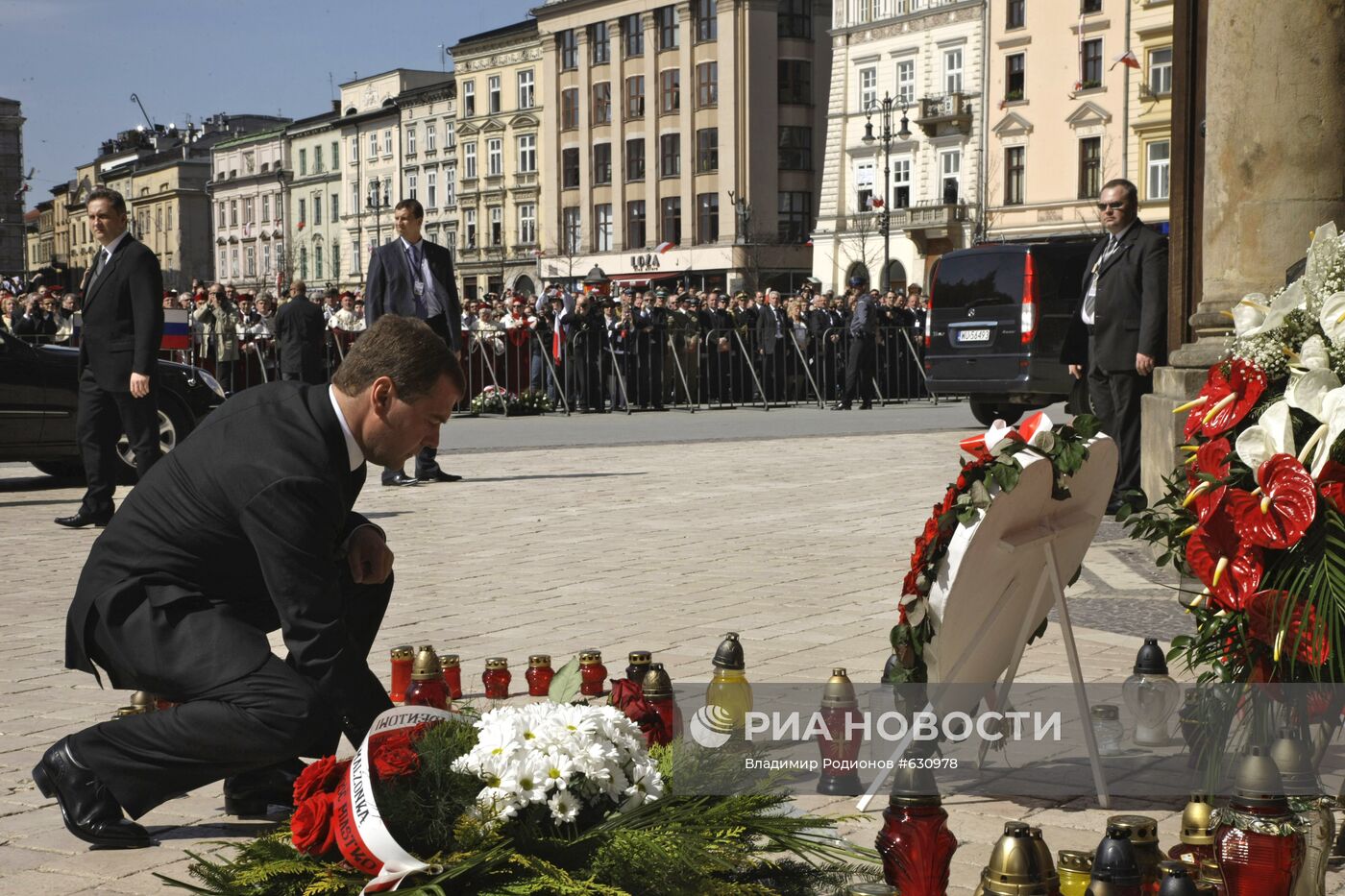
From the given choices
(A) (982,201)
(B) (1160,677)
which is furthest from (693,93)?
(B) (1160,677)

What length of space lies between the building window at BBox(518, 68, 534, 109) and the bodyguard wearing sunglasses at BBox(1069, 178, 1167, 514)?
272ft

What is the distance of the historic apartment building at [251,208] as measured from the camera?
12312 centimetres

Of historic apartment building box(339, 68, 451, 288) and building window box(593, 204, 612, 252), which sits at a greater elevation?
historic apartment building box(339, 68, 451, 288)

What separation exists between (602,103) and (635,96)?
2.76 metres

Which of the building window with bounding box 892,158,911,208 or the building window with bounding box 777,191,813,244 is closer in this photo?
the building window with bounding box 892,158,911,208

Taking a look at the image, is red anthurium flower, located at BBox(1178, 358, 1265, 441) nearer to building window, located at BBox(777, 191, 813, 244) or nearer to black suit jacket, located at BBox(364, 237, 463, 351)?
black suit jacket, located at BBox(364, 237, 463, 351)

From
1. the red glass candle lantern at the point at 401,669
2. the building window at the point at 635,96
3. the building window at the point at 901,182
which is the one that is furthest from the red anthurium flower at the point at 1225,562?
the building window at the point at 635,96

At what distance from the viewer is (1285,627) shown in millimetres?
4066

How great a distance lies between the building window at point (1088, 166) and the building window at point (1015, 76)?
366 cm

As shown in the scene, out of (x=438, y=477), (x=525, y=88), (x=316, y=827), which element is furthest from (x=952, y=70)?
(x=316, y=827)

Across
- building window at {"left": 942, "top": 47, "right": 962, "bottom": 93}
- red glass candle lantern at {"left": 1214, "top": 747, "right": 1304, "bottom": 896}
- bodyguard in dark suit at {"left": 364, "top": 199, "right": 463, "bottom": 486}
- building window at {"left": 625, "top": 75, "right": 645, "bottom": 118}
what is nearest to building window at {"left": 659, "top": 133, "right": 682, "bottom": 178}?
building window at {"left": 625, "top": 75, "right": 645, "bottom": 118}

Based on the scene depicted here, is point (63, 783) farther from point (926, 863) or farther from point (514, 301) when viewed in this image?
point (514, 301)

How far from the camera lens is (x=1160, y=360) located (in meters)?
10.8

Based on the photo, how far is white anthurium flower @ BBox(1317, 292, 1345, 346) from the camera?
399 centimetres
